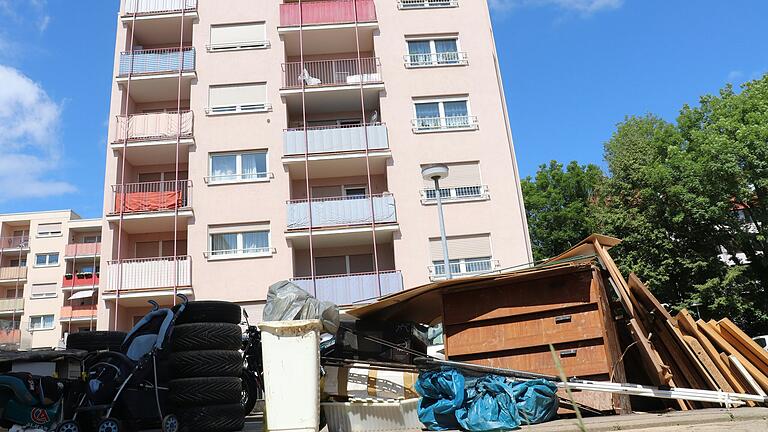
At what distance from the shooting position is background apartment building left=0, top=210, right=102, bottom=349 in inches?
1935

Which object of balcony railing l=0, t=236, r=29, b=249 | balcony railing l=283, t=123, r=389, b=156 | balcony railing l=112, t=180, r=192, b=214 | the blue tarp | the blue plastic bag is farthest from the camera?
balcony railing l=0, t=236, r=29, b=249

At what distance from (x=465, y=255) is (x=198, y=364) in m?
14.8

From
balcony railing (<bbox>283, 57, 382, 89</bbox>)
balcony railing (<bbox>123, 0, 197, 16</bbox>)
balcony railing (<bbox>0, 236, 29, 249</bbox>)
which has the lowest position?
balcony railing (<bbox>283, 57, 382, 89</bbox>)

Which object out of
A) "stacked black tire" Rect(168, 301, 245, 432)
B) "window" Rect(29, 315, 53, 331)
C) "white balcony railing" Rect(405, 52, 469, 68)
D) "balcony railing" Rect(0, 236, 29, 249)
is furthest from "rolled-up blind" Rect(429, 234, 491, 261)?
"balcony railing" Rect(0, 236, 29, 249)

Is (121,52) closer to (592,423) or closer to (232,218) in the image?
(232,218)

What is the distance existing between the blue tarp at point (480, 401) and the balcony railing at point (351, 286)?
1358 cm

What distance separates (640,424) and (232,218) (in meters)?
18.4

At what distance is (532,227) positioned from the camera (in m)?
40.7

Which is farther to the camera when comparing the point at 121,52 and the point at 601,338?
the point at 121,52

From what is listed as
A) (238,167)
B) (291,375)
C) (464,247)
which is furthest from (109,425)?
(238,167)

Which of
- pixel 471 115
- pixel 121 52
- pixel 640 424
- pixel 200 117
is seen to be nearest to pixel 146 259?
pixel 200 117

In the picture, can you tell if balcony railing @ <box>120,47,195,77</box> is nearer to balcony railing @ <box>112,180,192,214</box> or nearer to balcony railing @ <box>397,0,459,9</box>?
balcony railing @ <box>112,180,192,214</box>

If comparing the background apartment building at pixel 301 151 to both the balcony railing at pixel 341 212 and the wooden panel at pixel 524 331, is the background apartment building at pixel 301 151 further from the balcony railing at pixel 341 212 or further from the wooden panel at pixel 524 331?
the wooden panel at pixel 524 331

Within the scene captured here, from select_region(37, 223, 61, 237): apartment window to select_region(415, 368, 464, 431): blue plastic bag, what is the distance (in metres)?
60.0
